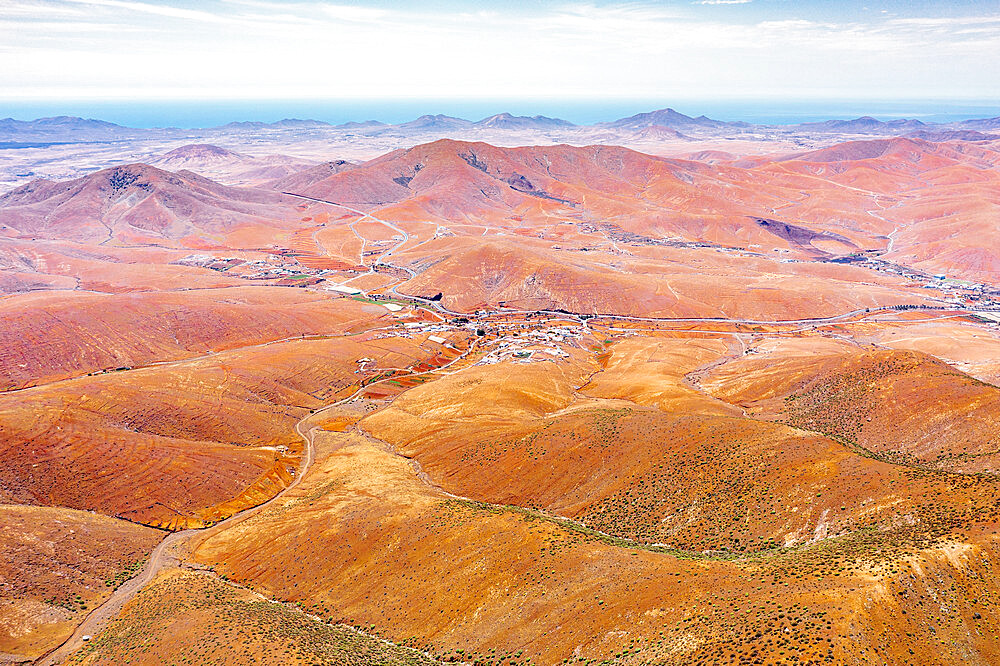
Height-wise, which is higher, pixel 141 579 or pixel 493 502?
pixel 493 502

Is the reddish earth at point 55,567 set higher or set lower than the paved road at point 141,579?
higher

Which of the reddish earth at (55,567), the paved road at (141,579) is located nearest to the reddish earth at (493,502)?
the reddish earth at (55,567)

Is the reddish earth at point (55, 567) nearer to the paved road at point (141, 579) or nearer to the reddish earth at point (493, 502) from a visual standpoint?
the reddish earth at point (493, 502)

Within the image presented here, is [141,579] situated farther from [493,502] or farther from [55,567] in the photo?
[493,502]

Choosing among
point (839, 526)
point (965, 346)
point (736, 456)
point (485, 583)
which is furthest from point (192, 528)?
point (965, 346)

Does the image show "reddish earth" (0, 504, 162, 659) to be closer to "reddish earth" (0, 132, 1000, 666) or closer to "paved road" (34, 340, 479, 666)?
"reddish earth" (0, 132, 1000, 666)

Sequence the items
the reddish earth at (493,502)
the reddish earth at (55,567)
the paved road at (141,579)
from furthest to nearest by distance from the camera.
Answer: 1. the reddish earth at (55,567)
2. the paved road at (141,579)
3. the reddish earth at (493,502)

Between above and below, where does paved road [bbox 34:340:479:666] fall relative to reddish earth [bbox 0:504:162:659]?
below

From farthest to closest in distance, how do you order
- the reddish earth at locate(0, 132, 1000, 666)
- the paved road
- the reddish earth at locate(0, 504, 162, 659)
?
the reddish earth at locate(0, 504, 162, 659)
the paved road
the reddish earth at locate(0, 132, 1000, 666)

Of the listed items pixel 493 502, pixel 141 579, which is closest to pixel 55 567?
pixel 141 579

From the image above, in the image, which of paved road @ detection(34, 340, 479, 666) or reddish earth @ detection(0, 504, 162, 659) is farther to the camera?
reddish earth @ detection(0, 504, 162, 659)

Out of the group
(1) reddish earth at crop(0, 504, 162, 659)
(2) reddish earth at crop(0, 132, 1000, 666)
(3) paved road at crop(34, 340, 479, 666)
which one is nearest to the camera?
(2) reddish earth at crop(0, 132, 1000, 666)

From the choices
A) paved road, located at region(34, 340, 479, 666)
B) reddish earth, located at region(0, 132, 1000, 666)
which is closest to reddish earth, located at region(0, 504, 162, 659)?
reddish earth, located at region(0, 132, 1000, 666)
